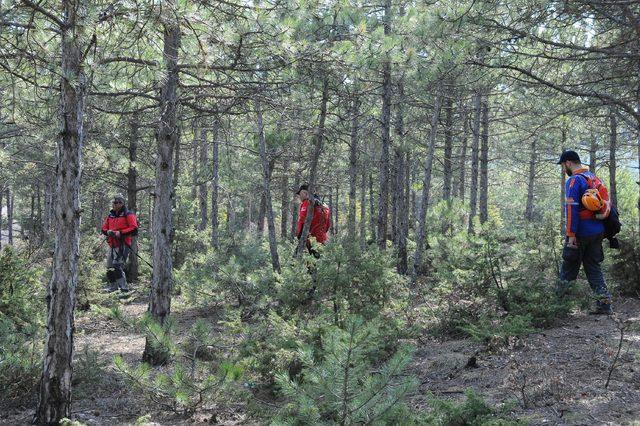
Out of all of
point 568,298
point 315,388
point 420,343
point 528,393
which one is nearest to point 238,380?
point 315,388

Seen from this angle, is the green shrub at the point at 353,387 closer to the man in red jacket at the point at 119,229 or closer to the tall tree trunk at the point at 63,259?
the tall tree trunk at the point at 63,259

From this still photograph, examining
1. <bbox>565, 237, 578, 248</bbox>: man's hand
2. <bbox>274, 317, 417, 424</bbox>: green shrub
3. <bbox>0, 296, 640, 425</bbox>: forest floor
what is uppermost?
<bbox>565, 237, 578, 248</bbox>: man's hand

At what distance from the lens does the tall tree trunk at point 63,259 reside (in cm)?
379

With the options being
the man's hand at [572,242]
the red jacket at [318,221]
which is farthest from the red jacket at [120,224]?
the man's hand at [572,242]

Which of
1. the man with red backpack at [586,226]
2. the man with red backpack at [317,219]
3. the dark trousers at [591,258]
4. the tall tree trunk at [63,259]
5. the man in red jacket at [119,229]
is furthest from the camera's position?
the man in red jacket at [119,229]

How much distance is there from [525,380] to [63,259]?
364 centimetres

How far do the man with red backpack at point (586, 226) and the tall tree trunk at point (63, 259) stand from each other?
530 centimetres

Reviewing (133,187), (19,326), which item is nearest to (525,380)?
(19,326)

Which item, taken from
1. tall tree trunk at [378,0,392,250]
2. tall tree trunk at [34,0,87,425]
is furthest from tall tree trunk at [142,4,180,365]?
tall tree trunk at [378,0,392,250]

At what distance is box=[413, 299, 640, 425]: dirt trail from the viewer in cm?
342

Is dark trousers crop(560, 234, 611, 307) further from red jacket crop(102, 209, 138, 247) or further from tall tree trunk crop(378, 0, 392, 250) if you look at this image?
red jacket crop(102, 209, 138, 247)

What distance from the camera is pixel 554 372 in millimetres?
4129

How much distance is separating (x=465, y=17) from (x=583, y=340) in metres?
3.75

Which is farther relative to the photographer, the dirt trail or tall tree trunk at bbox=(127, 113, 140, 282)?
tall tree trunk at bbox=(127, 113, 140, 282)
